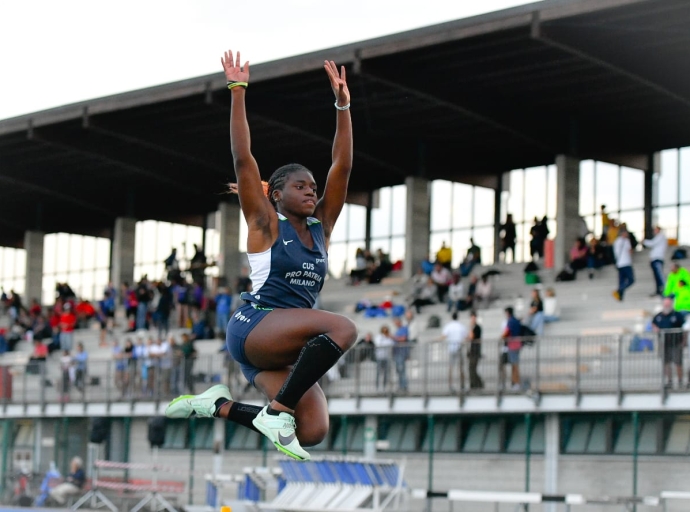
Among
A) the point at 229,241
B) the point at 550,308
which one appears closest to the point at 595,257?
the point at 550,308

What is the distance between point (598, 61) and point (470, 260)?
7.09 metres

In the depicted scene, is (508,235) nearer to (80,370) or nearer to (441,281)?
(441,281)

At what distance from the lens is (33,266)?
49.3 meters

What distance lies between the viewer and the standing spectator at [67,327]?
124ft

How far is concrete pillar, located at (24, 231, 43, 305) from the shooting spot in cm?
4906

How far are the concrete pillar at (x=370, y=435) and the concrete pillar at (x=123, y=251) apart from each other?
1836cm

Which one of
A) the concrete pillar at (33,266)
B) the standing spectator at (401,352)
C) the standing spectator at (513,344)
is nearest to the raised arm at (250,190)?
the standing spectator at (513,344)

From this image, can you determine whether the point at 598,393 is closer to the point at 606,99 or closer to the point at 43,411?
the point at 606,99

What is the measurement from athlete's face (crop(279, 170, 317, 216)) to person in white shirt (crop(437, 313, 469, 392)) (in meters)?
18.6

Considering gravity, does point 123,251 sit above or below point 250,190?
above

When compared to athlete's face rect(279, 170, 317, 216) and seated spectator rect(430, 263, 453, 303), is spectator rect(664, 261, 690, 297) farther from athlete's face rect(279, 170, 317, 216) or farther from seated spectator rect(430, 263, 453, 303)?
athlete's face rect(279, 170, 317, 216)

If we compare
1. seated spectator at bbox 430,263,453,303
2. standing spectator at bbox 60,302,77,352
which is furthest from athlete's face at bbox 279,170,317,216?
standing spectator at bbox 60,302,77,352

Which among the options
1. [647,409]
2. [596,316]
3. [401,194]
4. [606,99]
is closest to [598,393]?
[647,409]

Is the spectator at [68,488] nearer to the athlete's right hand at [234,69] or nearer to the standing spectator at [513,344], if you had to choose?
the standing spectator at [513,344]
